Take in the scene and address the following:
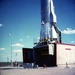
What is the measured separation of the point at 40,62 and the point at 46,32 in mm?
4471

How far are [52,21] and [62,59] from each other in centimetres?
490

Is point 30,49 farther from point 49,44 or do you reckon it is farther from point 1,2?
point 1,2

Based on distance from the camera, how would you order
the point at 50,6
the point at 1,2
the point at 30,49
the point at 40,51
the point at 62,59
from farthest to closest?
1. the point at 30,49
2. the point at 40,51
3. the point at 50,6
4. the point at 62,59
5. the point at 1,2

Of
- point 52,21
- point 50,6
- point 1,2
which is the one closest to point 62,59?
point 52,21

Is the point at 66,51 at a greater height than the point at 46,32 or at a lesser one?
lesser

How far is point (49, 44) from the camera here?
71.8ft

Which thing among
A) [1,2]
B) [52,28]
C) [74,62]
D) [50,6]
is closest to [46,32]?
[52,28]

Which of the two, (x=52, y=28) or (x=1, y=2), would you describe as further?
(x=52, y=28)

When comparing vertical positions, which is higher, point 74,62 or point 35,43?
point 35,43

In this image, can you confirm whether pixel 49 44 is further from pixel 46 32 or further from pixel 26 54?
pixel 26 54

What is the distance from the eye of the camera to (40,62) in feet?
82.6

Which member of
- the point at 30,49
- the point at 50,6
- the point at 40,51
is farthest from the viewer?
the point at 30,49

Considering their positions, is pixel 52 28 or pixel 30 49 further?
pixel 30 49

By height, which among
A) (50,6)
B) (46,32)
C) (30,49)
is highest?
(50,6)
